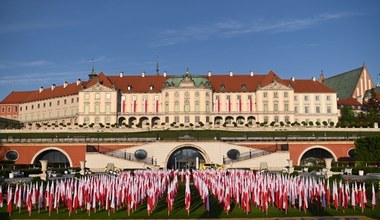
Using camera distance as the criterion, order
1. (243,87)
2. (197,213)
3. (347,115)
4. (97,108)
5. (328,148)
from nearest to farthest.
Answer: (197,213) → (328,148) → (97,108) → (347,115) → (243,87)

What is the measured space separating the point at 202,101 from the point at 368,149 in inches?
1656

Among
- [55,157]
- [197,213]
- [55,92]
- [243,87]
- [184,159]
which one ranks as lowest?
[197,213]

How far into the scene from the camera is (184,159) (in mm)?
59969

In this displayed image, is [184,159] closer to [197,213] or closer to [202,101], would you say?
[202,101]

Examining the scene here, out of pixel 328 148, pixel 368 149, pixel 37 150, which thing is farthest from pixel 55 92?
pixel 368 149

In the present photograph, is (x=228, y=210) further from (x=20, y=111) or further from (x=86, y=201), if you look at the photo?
(x=20, y=111)

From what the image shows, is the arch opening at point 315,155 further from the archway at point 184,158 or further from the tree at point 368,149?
the archway at point 184,158

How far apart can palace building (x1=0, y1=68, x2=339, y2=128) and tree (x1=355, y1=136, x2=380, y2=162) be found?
110 feet

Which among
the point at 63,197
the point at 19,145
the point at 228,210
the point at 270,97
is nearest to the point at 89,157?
the point at 19,145

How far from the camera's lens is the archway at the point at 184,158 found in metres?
59.1

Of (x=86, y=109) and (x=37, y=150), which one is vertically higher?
(x=86, y=109)

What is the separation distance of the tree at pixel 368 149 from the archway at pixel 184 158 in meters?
20.3

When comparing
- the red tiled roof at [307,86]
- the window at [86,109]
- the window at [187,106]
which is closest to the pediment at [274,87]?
the red tiled roof at [307,86]

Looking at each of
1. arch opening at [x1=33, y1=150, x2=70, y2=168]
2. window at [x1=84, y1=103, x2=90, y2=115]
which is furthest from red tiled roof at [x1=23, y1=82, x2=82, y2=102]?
arch opening at [x1=33, y1=150, x2=70, y2=168]
